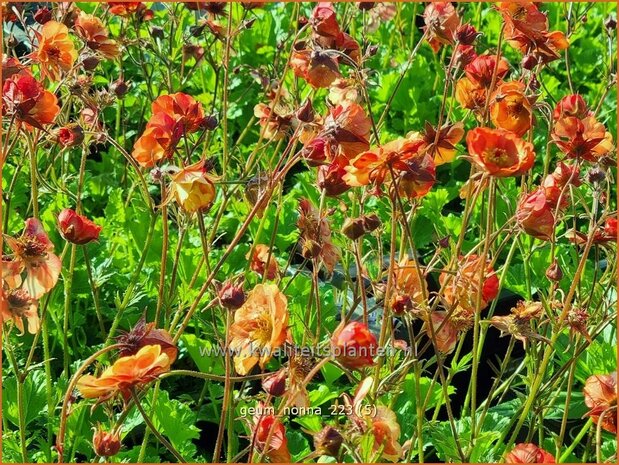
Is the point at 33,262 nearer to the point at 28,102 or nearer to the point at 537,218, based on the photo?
the point at 28,102

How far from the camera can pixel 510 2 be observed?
147cm

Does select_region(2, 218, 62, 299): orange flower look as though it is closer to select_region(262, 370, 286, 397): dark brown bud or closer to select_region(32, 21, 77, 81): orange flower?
select_region(262, 370, 286, 397): dark brown bud

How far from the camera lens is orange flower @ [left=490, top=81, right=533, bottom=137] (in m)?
1.41

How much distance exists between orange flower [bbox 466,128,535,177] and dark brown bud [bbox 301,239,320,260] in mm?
251

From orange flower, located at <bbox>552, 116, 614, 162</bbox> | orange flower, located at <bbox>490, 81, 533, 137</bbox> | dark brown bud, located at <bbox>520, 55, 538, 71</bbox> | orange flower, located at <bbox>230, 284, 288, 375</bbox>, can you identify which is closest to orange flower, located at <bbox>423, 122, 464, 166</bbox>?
orange flower, located at <bbox>490, 81, 533, 137</bbox>

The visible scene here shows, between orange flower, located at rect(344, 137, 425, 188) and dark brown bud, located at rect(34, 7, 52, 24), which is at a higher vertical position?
orange flower, located at rect(344, 137, 425, 188)

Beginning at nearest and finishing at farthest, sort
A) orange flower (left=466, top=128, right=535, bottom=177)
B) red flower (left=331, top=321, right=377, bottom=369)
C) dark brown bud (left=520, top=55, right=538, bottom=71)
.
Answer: red flower (left=331, top=321, right=377, bottom=369), orange flower (left=466, top=128, right=535, bottom=177), dark brown bud (left=520, top=55, right=538, bottom=71)

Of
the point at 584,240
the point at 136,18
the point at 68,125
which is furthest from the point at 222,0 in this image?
the point at 584,240

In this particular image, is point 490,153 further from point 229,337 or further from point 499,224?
point 499,224

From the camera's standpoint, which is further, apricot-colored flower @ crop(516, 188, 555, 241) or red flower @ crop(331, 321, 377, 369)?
apricot-colored flower @ crop(516, 188, 555, 241)

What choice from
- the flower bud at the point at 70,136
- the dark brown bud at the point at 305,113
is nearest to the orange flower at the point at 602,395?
the dark brown bud at the point at 305,113

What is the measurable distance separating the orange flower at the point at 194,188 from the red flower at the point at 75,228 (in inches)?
8.5

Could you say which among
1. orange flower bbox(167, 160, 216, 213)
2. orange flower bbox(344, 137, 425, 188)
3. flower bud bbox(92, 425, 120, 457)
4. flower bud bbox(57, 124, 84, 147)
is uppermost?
orange flower bbox(344, 137, 425, 188)

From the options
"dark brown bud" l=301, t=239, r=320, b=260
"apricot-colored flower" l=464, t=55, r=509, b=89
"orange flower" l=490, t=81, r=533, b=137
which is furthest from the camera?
"apricot-colored flower" l=464, t=55, r=509, b=89
